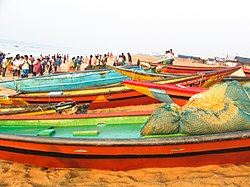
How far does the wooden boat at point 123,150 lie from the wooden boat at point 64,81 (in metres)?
7.65

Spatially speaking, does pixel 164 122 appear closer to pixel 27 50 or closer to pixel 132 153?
pixel 132 153

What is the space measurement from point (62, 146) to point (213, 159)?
7.33 feet

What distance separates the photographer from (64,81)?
43.4ft

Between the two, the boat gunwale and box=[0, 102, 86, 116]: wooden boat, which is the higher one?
the boat gunwale

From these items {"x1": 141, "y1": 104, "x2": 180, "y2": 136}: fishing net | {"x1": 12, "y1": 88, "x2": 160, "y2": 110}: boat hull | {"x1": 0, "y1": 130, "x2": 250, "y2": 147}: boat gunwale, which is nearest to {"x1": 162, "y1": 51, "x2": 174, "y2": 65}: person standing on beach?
{"x1": 12, "y1": 88, "x2": 160, "y2": 110}: boat hull

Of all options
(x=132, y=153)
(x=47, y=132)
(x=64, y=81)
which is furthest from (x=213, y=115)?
(x=64, y=81)

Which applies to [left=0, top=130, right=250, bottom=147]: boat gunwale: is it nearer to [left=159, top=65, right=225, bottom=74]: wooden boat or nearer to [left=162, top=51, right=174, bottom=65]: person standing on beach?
[left=159, top=65, right=225, bottom=74]: wooden boat

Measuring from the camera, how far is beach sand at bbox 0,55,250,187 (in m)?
3.93

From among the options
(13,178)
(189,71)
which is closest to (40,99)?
(13,178)

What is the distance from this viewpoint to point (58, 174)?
455 cm

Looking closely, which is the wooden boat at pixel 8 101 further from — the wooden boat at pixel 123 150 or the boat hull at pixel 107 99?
the wooden boat at pixel 123 150

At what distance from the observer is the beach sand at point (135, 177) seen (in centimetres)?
393

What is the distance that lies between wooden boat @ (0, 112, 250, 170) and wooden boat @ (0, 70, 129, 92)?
7.65 metres

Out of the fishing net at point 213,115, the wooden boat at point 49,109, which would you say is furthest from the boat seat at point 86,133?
the wooden boat at point 49,109
